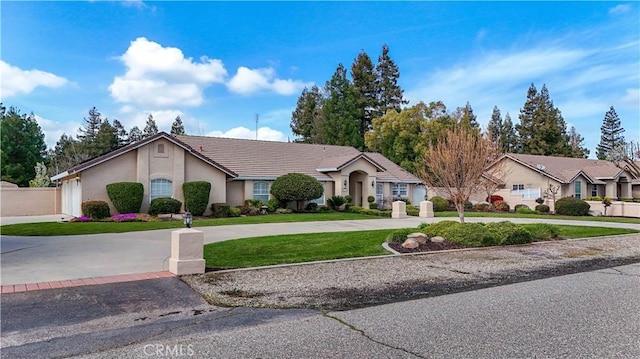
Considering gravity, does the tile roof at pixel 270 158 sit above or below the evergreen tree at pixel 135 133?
below

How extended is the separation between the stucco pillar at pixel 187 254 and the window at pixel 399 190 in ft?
86.1

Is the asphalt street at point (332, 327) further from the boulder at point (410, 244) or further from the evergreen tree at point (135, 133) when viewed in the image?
the evergreen tree at point (135, 133)

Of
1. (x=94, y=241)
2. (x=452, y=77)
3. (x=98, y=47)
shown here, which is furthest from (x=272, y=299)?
(x=452, y=77)

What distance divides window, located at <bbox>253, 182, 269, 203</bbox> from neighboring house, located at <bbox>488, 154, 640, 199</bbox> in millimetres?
21084

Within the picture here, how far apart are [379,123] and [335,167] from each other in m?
18.1

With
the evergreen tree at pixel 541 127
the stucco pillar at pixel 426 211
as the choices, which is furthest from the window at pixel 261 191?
the evergreen tree at pixel 541 127

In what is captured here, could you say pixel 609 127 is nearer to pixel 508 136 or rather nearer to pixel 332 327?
pixel 508 136

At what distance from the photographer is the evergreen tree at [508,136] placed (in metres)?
71.0

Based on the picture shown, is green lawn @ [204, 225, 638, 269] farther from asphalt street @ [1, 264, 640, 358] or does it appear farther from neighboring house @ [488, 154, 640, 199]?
neighboring house @ [488, 154, 640, 199]

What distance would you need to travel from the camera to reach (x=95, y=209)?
21.0m

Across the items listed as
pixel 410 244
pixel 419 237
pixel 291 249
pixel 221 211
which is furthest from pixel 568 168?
pixel 291 249

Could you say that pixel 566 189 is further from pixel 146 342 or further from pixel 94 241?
pixel 146 342

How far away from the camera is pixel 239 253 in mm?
11422

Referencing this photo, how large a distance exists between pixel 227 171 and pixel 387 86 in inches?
1551
